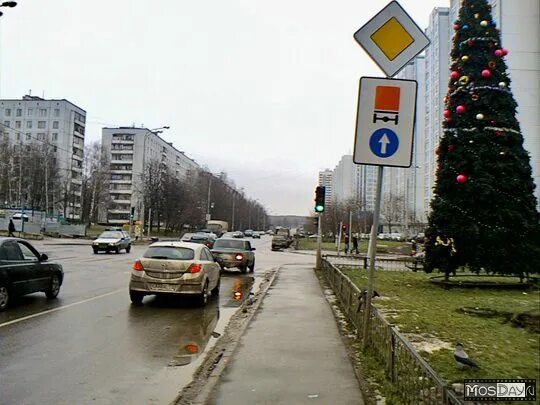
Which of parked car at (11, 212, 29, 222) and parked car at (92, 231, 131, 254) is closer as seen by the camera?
parked car at (92, 231, 131, 254)

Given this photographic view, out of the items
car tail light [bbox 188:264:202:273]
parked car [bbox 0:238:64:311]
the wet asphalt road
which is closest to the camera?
the wet asphalt road

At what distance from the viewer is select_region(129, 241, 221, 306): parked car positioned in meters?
11.2

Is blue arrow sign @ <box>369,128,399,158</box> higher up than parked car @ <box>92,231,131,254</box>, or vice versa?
blue arrow sign @ <box>369,128,399,158</box>

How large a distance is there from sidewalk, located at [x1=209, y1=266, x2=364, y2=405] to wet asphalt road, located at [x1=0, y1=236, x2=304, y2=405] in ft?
2.22

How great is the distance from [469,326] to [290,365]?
357 cm

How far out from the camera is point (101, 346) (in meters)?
7.23

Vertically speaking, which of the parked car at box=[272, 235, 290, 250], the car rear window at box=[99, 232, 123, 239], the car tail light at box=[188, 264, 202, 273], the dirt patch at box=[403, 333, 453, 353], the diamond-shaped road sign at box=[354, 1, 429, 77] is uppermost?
the diamond-shaped road sign at box=[354, 1, 429, 77]

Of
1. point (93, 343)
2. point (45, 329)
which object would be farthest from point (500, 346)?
point (45, 329)

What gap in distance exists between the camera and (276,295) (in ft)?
44.2

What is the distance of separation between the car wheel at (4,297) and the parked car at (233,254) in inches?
475

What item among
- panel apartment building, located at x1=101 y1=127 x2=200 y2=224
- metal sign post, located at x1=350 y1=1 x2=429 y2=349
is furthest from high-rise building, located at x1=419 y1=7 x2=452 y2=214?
panel apartment building, located at x1=101 y1=127 x2=200 y2=224

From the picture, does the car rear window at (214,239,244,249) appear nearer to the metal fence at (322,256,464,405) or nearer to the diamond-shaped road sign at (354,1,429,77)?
the metal fence at (322,256,464,405)

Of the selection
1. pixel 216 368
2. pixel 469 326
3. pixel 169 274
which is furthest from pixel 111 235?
pixel 216 368

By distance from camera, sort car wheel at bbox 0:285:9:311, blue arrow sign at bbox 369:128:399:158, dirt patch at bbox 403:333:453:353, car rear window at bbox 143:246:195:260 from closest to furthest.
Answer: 1. blue arrow sign at bbox 369:128:399:158
2. dirt patch at bbox 403:333:453:353
3. car wheel at bbox 0:285:9:311
4. car rear window at bbox 143:246:195:260
